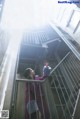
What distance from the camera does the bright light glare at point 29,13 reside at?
552 centimetres

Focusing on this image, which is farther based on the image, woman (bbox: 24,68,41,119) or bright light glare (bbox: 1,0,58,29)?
bright light glare (bbox: 1,0,58,29)

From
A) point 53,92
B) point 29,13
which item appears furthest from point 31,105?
point 29,13

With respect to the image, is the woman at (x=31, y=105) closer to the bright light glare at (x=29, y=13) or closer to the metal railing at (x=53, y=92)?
the metal railing at (x=53, y=92)

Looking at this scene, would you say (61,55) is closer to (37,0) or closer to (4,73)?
(37,0)

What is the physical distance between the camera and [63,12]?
6066 millimetres

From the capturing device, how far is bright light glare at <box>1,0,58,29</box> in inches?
217

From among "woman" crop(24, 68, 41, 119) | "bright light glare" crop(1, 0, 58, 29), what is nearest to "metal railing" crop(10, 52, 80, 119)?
"woman" crop(24, 68, 41, 119)

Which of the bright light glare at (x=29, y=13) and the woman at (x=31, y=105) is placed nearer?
the woman at (x=31, y=105)

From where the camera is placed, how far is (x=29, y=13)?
6395mm

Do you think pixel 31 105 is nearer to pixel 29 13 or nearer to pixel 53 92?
pixel 53 92

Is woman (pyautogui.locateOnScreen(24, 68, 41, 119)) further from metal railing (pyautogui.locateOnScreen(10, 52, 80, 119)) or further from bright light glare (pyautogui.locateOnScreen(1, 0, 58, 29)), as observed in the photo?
bright light glare (pyautogui.locateOnScreen(1, 0, 58, 29))

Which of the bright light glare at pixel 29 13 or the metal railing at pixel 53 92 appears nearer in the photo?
the metal railing at pixel 53 92

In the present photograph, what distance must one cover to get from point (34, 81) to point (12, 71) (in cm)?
123

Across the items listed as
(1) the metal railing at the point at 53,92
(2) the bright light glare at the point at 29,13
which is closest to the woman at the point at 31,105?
(1) the metal railing at the point at 53,92
